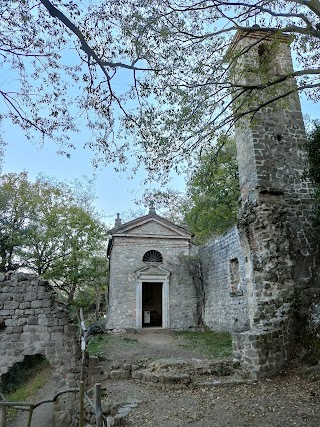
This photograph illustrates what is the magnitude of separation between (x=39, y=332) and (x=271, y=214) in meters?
6.33

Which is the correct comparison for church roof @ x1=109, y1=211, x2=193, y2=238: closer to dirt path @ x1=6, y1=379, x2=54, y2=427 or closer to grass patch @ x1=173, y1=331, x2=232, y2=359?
grass patch @ x1=173, y1=331, x2=232, y2=359

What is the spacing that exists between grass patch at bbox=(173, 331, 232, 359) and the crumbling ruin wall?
4080mm

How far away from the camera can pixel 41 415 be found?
8617 millimetres

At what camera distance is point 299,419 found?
14.6 ft

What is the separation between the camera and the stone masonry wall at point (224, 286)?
11.9 meters

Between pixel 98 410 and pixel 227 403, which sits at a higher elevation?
pixel 98 410

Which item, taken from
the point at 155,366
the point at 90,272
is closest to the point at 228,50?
the point at 155,366

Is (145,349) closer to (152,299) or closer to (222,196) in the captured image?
(222,196)

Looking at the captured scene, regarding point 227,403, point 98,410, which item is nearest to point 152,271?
point 227,403

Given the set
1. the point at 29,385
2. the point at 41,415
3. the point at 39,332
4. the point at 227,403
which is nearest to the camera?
the point at 227,403

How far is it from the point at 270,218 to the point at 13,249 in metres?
13.8

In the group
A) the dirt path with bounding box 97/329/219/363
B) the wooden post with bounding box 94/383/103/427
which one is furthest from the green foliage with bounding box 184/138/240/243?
the wooden post with bounding box 94/383/103/427

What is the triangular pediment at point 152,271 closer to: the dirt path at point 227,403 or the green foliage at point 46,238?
the green foliage at point 46,238

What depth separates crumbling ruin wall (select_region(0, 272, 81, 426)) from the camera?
7289mm
